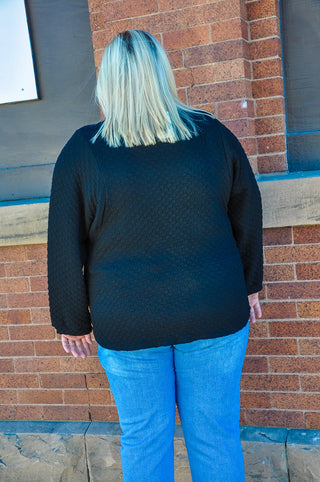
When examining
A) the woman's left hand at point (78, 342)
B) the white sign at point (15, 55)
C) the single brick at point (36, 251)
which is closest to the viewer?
the woman's left hand at point (78, 342)

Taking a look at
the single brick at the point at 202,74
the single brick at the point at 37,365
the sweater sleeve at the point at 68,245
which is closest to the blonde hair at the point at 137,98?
the sweater sleeve at the point at 68,245

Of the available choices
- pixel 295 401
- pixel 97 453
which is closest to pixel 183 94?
pixel 295 401

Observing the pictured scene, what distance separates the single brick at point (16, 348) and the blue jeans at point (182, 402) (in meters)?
1.32

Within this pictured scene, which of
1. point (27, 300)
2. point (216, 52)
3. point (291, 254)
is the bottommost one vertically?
point (27, 300)

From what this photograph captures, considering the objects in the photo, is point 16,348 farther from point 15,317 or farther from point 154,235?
point 154,235

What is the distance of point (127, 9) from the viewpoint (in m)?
2.84

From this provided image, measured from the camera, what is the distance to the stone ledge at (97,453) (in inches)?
111

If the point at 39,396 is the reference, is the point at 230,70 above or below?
above

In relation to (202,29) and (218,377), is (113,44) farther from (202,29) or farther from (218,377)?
(218,377)

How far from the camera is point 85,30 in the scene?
3184 millimetres

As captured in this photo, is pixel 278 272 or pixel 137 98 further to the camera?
pixel 278 272

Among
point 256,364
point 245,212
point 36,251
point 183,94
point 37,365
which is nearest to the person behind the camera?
point 245,212

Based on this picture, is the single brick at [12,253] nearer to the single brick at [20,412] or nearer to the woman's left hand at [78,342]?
the single brick at [20,412]

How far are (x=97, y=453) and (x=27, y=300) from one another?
0.97 meters
